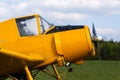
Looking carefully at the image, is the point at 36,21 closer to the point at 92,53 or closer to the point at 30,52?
the point at 30,52

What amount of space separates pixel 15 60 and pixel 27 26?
4.77 ft

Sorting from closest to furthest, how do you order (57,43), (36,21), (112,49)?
1. (57,43)
2. (36,21)
3. (112,49)

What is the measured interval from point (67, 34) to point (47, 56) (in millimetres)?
849

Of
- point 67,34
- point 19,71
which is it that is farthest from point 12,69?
point 67,34

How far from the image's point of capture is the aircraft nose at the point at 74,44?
10914mm

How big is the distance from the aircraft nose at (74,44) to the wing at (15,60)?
66 cm

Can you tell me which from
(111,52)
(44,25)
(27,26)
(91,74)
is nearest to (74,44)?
(44,25)

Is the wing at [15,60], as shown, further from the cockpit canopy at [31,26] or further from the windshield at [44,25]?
the windshield at [44,25]

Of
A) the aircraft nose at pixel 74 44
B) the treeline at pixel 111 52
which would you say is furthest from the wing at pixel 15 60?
the treeline at pixel 111 52

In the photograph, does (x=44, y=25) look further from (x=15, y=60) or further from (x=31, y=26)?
(x=15, y=60)

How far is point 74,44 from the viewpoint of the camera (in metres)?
11.0

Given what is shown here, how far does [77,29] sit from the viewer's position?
36.9 ft

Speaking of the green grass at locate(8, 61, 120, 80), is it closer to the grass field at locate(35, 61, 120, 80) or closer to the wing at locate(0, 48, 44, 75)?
the grass field at locate(35, 61, 120, 80)

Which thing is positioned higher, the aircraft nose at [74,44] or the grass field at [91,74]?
the aircraft nose at [74,44]
